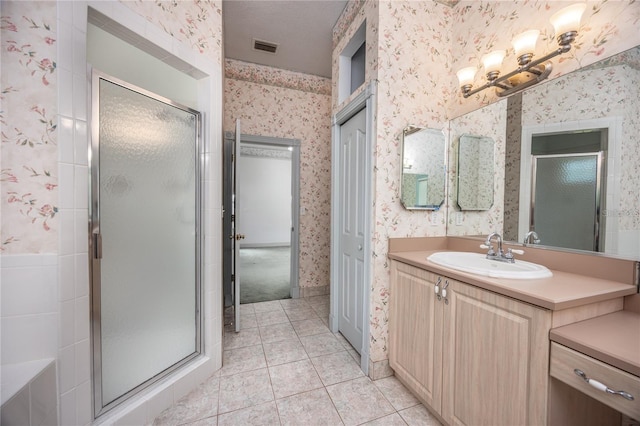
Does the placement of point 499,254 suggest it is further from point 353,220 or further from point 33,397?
point 33,397

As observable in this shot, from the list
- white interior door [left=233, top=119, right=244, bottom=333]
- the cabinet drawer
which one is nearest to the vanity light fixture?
the cabinet drawer

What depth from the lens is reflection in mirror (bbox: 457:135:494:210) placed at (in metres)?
1.78

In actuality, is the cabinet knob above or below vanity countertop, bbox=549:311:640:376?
below

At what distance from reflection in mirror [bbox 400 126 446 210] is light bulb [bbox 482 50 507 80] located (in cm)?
46

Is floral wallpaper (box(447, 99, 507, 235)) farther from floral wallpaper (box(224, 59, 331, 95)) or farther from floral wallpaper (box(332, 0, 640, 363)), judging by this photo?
floral wallpaper (box(224, 59, 331, 95))

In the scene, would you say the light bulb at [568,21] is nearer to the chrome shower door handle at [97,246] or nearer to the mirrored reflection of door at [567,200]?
the mirrored reflection of door at [567,200]

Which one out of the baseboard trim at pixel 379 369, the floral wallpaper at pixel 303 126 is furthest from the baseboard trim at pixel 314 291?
the baseboard trim at pixel 379 369

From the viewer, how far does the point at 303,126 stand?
3359mm

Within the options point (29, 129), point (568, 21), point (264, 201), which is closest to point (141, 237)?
point (29, 129)

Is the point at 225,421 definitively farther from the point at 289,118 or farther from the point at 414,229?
the point at 289,118

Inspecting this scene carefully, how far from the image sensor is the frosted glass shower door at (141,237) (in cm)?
126

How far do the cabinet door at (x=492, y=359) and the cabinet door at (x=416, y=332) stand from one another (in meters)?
0.07

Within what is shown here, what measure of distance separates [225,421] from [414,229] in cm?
171

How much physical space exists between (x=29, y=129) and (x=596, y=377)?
2.25 metres
